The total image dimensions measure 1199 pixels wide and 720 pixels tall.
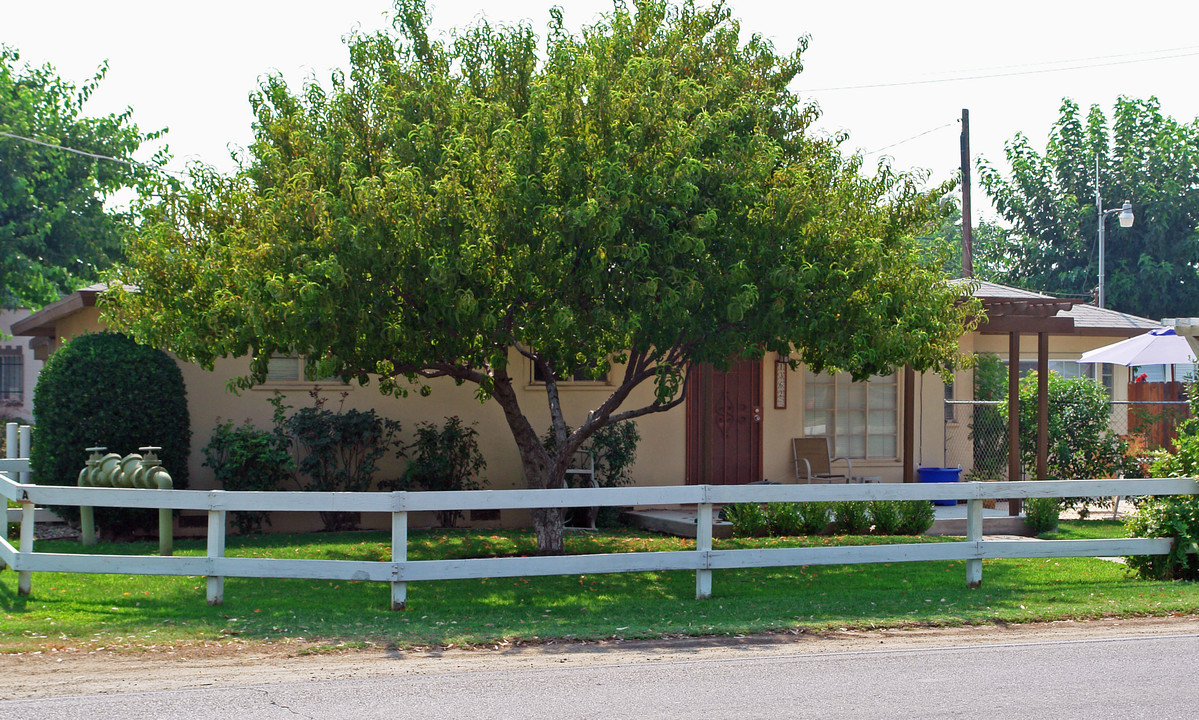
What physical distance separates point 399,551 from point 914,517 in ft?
23.9

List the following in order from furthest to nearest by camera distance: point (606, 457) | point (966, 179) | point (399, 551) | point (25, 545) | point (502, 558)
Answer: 1. point (966, 179)
2. point (606, 457)
3. point (502, 558)
4. point (25, 545)
5. point (399, 551)

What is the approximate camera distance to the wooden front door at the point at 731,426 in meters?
15.2

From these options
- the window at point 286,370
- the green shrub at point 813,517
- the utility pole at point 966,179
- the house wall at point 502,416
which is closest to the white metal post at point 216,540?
the house wall at point 502,416

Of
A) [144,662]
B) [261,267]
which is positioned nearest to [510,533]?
[261,267]

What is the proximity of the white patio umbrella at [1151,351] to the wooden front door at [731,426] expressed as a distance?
20.5 ft

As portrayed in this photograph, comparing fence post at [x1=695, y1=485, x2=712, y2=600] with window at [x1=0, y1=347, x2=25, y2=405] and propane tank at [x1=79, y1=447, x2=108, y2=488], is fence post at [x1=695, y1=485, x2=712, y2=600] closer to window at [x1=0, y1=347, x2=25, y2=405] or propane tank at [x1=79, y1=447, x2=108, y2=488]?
propane tank at [x1=79, y1=447, x2=108, y2=488]

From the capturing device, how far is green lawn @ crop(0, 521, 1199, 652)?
296 inches

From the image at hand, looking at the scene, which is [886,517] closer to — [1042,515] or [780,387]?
[1042,515]

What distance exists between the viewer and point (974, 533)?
9352mm

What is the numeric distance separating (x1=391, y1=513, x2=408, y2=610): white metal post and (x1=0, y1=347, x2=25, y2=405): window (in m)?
28.3

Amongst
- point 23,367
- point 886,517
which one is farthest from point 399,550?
point 23,367

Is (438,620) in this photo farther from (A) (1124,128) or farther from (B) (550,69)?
(A) (1124,128)

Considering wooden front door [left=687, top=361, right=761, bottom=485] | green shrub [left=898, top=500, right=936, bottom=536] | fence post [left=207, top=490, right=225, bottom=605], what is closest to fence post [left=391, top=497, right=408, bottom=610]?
fence post [left=207, top=490, right=225, bottom=605]

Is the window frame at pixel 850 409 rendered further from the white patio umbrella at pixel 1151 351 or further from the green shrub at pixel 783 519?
the white patio umbrella at pixel 1151 351
